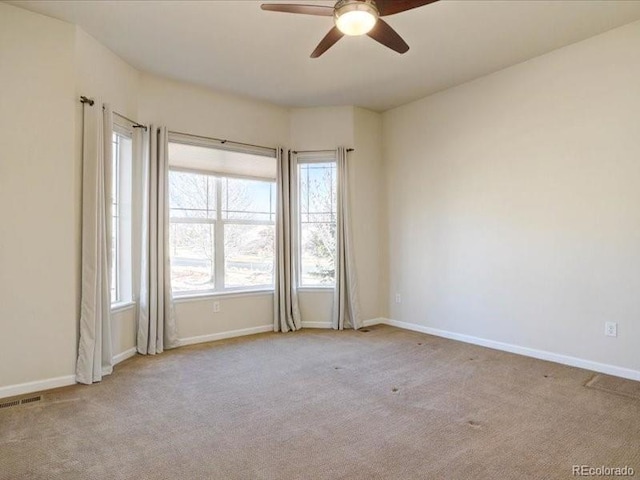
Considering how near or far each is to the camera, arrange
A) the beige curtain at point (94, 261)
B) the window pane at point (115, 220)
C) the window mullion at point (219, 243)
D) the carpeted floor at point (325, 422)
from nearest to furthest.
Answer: the carpeted floor at point (325, 422) < the beige curtain at point (94, 261) < the window pane at point (115, 220) < the window mullion at point (219, 243)

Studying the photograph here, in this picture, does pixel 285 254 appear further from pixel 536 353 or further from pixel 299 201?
pixel 536 353

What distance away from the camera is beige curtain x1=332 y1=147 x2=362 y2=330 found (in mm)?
5082

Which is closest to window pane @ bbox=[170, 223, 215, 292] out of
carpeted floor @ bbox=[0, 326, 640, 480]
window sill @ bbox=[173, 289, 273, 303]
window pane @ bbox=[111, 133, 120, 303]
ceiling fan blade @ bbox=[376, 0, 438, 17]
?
window sill @ bbox=[173, 289, 273, 303]

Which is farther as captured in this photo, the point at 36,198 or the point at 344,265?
the point at 344,265

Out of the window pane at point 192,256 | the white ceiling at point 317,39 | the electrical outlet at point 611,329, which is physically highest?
the white ceiling at point 317,39

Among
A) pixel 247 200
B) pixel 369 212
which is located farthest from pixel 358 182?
pixel 247 200

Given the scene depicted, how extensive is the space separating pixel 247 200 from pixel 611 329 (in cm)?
398

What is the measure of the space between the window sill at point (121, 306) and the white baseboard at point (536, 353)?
3240mm

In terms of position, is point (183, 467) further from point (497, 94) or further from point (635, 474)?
point (497, 94)

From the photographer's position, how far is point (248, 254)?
16.5 ft

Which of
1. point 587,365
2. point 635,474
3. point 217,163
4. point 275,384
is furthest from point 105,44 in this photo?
point 587,365

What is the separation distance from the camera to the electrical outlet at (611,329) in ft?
11.0

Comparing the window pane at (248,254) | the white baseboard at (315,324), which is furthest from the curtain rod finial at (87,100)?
the white baseboard at (315,324)

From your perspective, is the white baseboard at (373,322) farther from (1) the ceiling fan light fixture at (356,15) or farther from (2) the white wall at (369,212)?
(1) the ceiling fan light fixture at (356,15)
